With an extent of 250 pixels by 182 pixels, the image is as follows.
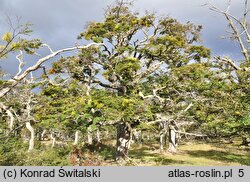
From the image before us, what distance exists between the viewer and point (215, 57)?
2534 cm

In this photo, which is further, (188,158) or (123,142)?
(188,158)

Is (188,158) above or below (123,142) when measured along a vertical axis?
below

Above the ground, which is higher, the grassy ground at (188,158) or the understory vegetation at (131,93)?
the understory vegetation at (131,93)

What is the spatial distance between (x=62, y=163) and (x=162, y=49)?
38.8 ft

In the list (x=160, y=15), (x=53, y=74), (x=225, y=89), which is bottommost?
(x=225, y=89)

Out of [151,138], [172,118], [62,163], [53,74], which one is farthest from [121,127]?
[151,138]

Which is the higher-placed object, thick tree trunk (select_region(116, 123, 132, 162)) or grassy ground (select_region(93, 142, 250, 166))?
thick tree trunk (select_region(116, 123, 132, 162))

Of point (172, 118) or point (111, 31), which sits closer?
point (172, 118)

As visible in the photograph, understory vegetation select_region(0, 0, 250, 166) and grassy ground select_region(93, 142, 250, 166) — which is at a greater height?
understory vegetation select_region(0, 0, 250, 166)

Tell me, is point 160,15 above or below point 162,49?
above

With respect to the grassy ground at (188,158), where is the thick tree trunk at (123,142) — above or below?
above

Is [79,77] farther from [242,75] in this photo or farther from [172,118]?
[242,75]

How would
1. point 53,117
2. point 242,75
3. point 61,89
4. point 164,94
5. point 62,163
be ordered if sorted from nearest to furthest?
point 62,163
point 242,75
point 53,117
point 61,89
point 164,94

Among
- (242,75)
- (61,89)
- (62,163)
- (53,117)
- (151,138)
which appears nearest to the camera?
(62,163)
